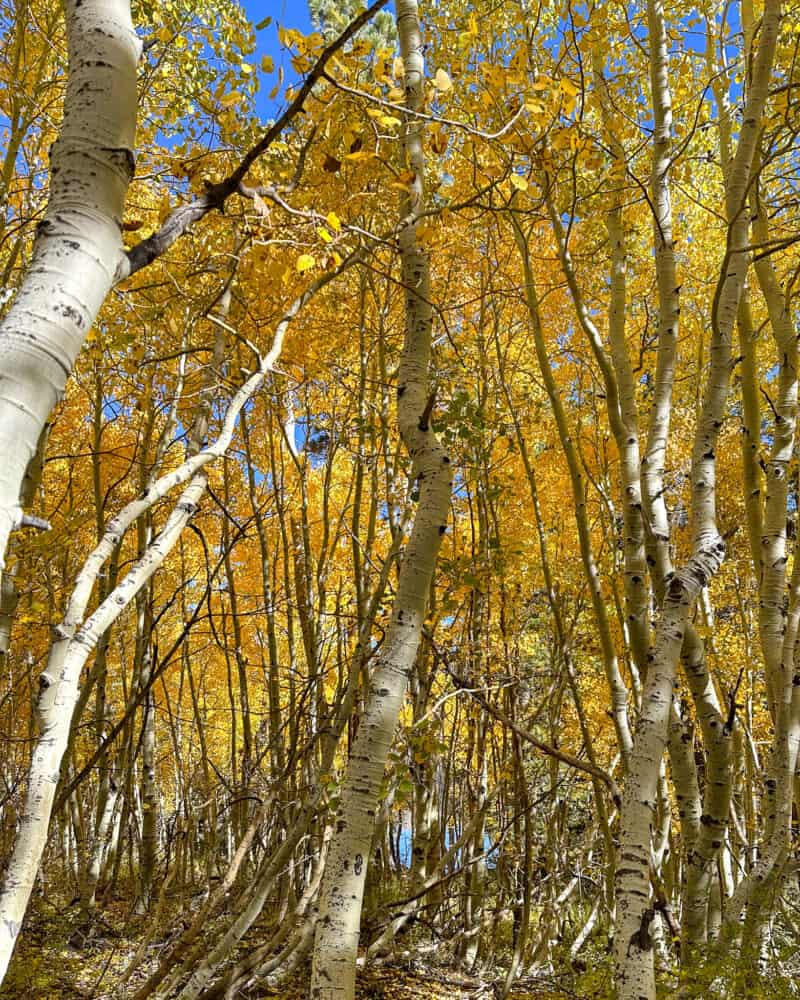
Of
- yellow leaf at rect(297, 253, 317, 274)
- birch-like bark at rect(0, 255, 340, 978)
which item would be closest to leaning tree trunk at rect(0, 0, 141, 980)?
yellow leaf at rect(297, 253, 317, 274)

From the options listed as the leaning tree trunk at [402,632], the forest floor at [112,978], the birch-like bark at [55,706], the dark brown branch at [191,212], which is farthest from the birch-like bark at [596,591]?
the dark brown branch at [191,212]

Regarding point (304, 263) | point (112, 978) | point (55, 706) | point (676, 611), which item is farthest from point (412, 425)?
point (112, 978)

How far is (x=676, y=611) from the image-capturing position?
89.4 inches

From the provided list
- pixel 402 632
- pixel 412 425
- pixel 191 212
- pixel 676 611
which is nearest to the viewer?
pixel 191 212

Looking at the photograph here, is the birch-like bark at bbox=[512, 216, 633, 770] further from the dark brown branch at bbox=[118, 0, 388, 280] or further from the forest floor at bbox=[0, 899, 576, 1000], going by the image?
the dark brown branch at bbox=[118, 0, 388, 280]

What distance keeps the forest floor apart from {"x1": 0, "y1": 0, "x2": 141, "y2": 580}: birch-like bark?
4.01 metres

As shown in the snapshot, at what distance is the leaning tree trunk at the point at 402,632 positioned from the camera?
6.27 feet

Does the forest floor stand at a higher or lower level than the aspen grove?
lower

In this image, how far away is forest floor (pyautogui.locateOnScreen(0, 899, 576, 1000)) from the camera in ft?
13.9

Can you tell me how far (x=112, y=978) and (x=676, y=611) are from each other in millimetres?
5046

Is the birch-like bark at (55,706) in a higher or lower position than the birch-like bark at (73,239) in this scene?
lower

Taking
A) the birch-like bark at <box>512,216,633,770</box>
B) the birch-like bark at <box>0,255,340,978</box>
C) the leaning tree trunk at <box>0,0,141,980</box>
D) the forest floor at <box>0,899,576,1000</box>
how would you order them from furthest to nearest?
1. the forest floor at <box>0,899,576,1000</box>
2. the birch-like bark at <box>512,216,633,770</box>
3. the birch-like bark at <box>0,255,340,978</box>
4. the leaning tree trunk at <box>0,0,141,980</box>

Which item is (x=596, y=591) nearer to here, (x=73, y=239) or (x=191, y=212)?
(x=191, y=212)

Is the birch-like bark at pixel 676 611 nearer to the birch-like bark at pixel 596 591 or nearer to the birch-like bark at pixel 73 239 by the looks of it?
the birch-like bark at pixel 596 591
